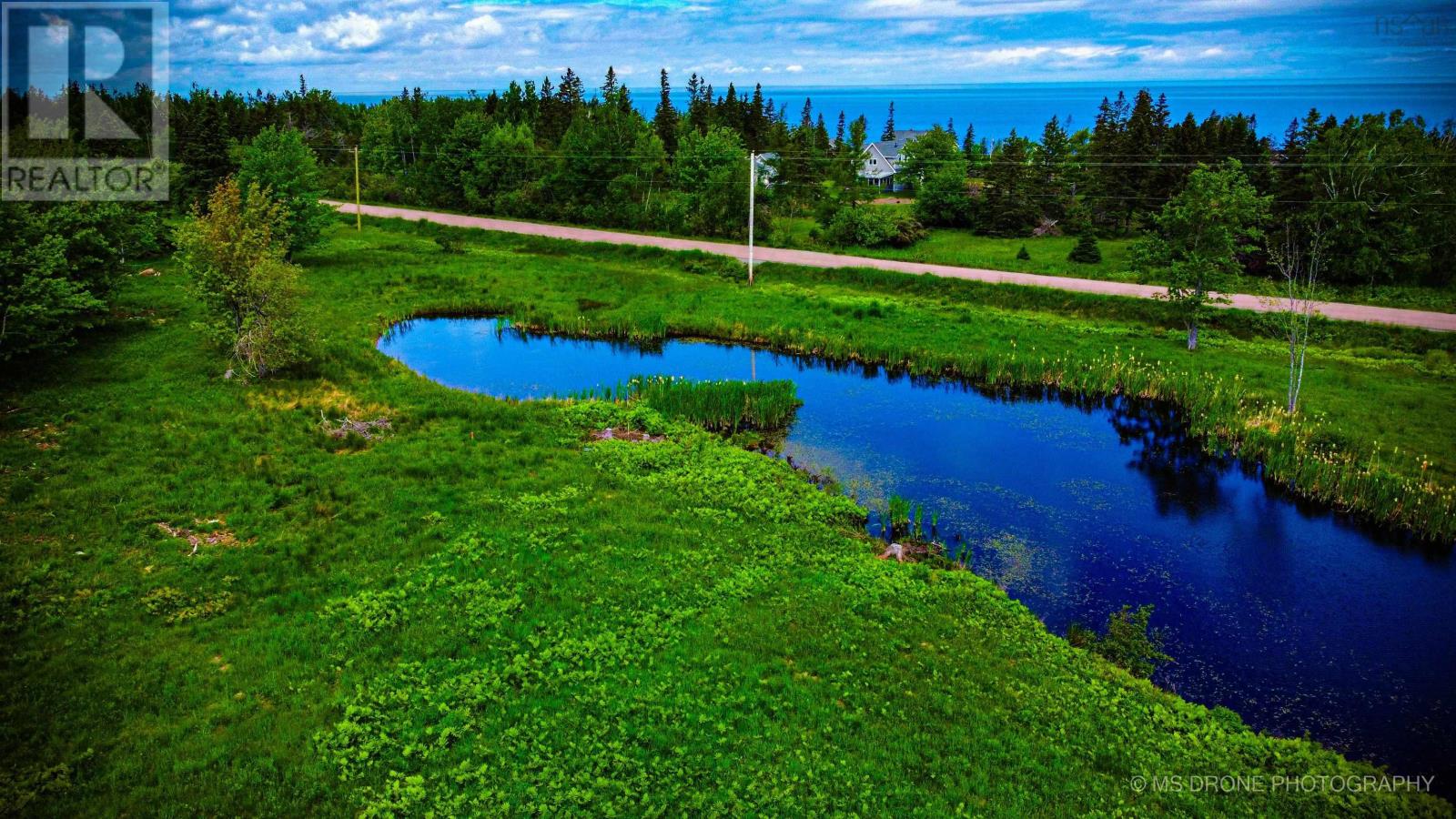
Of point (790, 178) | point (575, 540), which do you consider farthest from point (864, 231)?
point (575, 540)

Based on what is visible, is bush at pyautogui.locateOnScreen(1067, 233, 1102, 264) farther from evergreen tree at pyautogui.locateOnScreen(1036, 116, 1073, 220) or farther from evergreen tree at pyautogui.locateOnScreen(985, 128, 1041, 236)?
evergreen tree at pyautogui.locateOnScreen(1036, 116, 1073, 220)

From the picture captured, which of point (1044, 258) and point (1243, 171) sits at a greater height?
point (1243, 171)

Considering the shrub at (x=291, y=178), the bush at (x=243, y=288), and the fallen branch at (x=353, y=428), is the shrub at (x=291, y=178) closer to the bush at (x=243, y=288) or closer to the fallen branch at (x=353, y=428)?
the bush at (x=243, y=288)

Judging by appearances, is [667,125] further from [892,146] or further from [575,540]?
[575,540]

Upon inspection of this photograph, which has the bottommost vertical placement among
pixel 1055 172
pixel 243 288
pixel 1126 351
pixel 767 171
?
pixel 1126 351

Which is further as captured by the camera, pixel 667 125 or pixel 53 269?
pixel 667 125

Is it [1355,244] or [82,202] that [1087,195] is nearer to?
[1355,244]

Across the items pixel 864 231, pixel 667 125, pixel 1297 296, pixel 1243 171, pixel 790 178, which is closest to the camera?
pixel 1297 296
